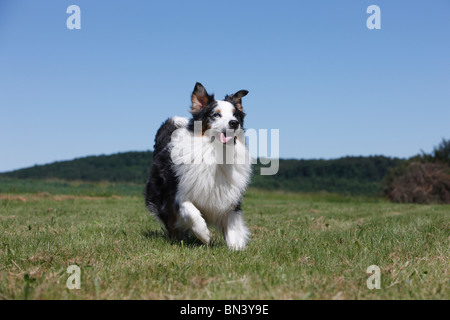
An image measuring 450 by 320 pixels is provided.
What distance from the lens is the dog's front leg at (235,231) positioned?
5152 mm

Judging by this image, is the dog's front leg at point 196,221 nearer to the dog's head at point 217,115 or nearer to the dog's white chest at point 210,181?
the dog's white chest at point 210,181

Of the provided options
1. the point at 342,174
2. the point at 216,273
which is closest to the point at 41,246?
the point at 216,273

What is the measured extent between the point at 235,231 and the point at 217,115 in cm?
146

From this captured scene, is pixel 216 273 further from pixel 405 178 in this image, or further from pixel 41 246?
pixel 405 178

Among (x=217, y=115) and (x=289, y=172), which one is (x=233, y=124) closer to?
(x=217, y=115)

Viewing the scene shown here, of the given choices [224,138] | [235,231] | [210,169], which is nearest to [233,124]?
[224,138]

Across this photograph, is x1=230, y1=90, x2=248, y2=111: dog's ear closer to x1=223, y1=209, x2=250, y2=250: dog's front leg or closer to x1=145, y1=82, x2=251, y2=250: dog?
x1=145, y1=82, x2=251, y2=250: dog

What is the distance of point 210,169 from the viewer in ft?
16.6

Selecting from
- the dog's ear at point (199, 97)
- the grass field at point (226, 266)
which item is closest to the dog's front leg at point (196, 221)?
the grass field at point (226, 266)

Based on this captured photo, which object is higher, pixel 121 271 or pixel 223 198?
pixel 223 198
